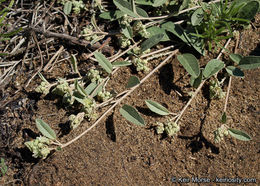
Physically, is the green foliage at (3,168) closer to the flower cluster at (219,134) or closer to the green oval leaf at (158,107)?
the green oval leaf at (158,107)

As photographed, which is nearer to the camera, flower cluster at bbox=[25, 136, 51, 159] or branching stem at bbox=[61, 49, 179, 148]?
flower cluster at bbox=[25, 136, 51, 159]

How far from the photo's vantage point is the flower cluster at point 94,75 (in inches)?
74.3

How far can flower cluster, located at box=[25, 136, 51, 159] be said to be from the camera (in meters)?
1.68

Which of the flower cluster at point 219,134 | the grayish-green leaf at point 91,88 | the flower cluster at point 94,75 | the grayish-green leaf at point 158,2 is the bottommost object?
the flower cluster at point 219,134

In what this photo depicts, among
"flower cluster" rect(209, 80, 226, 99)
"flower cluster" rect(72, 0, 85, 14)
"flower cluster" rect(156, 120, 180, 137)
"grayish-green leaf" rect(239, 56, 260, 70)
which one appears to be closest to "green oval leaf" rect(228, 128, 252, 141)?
"flower cluster" rect(209, 80, 226, 99)

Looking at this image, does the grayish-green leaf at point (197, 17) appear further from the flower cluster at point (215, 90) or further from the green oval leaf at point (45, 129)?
the green oval leaf at point (45, 129)

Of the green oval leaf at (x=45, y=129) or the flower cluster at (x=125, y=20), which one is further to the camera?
the flower cluster at (x=125, y=20)

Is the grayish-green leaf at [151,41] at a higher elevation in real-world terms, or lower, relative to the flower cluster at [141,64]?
higher

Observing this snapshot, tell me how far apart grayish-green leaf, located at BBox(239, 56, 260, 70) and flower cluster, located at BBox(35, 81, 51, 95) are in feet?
4.71

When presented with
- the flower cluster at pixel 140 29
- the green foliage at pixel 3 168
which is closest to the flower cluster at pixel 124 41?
the flower cluster at pixel 140 29

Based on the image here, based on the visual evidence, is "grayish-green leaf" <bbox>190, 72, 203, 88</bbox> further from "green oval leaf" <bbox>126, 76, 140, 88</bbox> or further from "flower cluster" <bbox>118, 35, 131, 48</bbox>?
"flower cluster" <bbox>118, 35, 131, 48</bbox>

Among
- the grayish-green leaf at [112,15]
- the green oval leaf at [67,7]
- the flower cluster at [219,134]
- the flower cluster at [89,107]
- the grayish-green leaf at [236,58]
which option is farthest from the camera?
the green oval leaf at [67,7]

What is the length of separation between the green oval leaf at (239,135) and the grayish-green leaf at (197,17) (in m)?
0.81

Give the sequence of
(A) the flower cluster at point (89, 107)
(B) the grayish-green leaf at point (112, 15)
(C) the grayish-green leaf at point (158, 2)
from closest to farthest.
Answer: (A) the flower cluster at point (89, 107) → (C) the grayish-green leaf at point (158, 2) → (B) the grayish-green leaf at point (112, 15)
